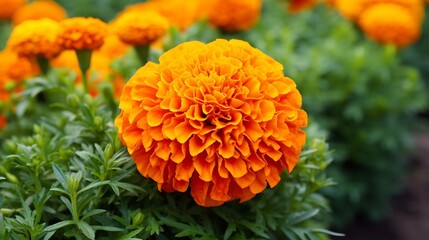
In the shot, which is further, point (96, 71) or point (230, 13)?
point (230, 13)

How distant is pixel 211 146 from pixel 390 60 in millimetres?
2130

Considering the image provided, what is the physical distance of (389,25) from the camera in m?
3.35

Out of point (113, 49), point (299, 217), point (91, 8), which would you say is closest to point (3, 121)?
point (113, 49)

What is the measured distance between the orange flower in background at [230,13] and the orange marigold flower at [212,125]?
1.47 meters

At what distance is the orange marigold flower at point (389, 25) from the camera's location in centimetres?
334

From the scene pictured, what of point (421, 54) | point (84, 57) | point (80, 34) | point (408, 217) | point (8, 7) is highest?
point (80, 34)

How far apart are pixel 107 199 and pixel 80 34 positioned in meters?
0.65

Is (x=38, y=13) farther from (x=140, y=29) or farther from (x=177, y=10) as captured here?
(x=140, y=29)

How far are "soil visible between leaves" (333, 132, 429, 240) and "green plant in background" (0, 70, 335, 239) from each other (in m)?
1.94

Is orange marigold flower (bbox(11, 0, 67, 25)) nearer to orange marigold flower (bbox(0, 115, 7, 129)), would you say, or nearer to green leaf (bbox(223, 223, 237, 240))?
orange marigold flower (bbox(0, 115, 7, 129))

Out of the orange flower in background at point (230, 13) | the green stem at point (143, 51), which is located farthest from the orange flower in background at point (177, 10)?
the green stem at point (143, 51)

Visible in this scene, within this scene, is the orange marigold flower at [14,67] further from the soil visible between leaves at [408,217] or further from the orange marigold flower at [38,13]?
the soil visible between leaves at [408,217]

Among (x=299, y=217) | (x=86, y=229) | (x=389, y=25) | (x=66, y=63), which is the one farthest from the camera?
(x=389, y=25)

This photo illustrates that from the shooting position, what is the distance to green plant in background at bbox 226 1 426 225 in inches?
129
